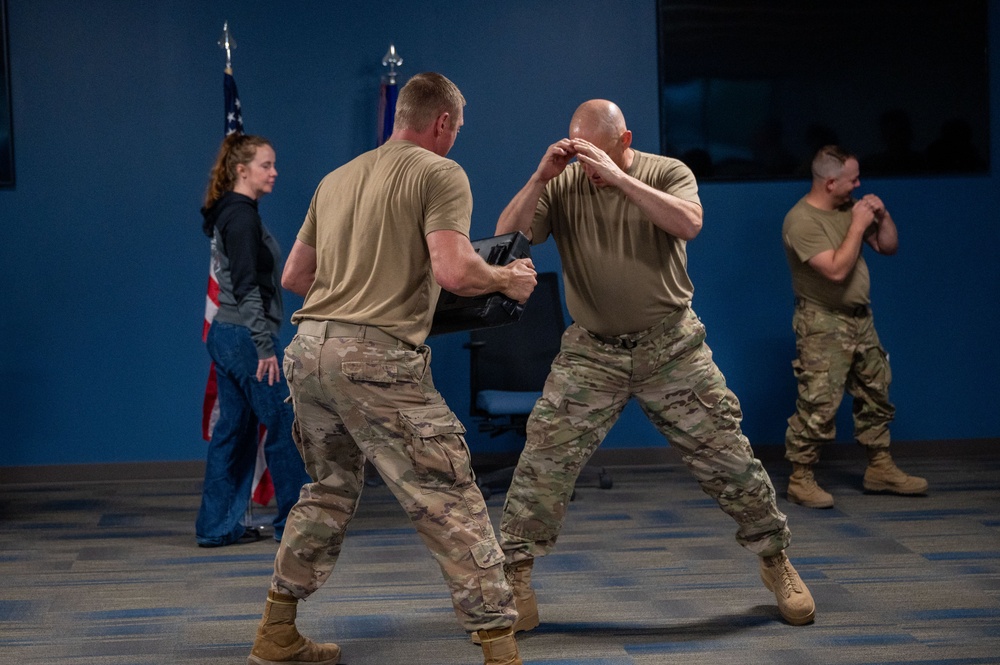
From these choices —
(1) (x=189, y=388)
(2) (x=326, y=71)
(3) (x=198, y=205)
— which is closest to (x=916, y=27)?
(2) (x=326, y=71)

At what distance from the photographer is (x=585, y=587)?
11.5 feet

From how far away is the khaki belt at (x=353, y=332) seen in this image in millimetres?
2484

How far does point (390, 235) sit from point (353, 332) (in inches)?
9.7

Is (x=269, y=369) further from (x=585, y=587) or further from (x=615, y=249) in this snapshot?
(x=615, y=249)

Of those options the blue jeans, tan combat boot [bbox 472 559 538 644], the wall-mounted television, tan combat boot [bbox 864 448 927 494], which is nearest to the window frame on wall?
the blue jeans

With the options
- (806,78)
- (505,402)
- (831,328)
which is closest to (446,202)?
(505,402)

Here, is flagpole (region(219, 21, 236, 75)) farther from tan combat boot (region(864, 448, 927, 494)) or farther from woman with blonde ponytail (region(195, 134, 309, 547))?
tan combat boot (region(864, 448, 927, 494))

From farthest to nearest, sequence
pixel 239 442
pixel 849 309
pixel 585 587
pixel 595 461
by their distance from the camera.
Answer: pixel 595 461
pixel 849 309
pixel 239 442
pixel 585 587

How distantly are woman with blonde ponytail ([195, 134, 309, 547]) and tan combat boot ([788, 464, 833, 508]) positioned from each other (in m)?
2.16

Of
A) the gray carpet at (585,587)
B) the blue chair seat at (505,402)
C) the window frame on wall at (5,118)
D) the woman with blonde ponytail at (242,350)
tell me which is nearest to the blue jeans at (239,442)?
the woman with blonde ponytail at (242,350)

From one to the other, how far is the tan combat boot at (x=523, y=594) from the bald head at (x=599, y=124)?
1233 millimetres

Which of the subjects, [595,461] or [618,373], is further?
[595,461]

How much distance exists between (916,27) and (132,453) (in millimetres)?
4708

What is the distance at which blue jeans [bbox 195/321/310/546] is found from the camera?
159 inches
